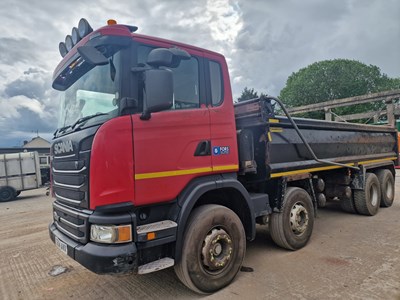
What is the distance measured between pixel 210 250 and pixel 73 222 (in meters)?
1.49

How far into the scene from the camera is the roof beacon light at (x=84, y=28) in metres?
3.18

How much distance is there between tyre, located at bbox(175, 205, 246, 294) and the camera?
310cm

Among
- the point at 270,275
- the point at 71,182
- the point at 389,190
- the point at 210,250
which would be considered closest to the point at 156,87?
the point at 71,182

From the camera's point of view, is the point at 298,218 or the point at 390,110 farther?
the point at 390,110

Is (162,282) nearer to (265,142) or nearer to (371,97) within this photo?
(265,142)

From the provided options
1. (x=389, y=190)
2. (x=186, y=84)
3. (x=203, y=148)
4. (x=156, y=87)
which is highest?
(x=186, y=84)

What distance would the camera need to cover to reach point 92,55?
9.14 feet

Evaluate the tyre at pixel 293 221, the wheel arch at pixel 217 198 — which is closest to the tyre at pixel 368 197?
the tyre at pixel 293 221

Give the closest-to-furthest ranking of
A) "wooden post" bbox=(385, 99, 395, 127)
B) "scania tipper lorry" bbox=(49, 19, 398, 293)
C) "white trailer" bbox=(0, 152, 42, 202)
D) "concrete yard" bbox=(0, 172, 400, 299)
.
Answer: "scania tipper lorry" bbox=(49, 19, 398, 293), "concrete yard" bbox=(0, 172, 400, 299), "wooden post" bbox=(385, 99, 395, 127), "white trailer" bbox=(0, 152, 42, 202)

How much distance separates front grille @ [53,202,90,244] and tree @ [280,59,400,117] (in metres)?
31.5

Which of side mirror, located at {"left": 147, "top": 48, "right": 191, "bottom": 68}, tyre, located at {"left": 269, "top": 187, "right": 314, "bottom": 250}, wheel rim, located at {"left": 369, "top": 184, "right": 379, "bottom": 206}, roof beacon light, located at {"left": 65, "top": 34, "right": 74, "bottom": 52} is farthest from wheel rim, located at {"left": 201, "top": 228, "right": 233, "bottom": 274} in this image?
wheel rim, located at {"left": 369, "top": 184, "right": 379, "bottom": 206}

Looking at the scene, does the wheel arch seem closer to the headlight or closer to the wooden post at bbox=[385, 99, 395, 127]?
the headlight

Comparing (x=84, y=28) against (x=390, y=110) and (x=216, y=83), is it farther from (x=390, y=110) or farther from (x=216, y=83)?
(x=390, y=110)

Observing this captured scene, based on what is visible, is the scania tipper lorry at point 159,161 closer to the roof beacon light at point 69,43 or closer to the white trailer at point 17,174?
the roof beacon light at point 69,43
